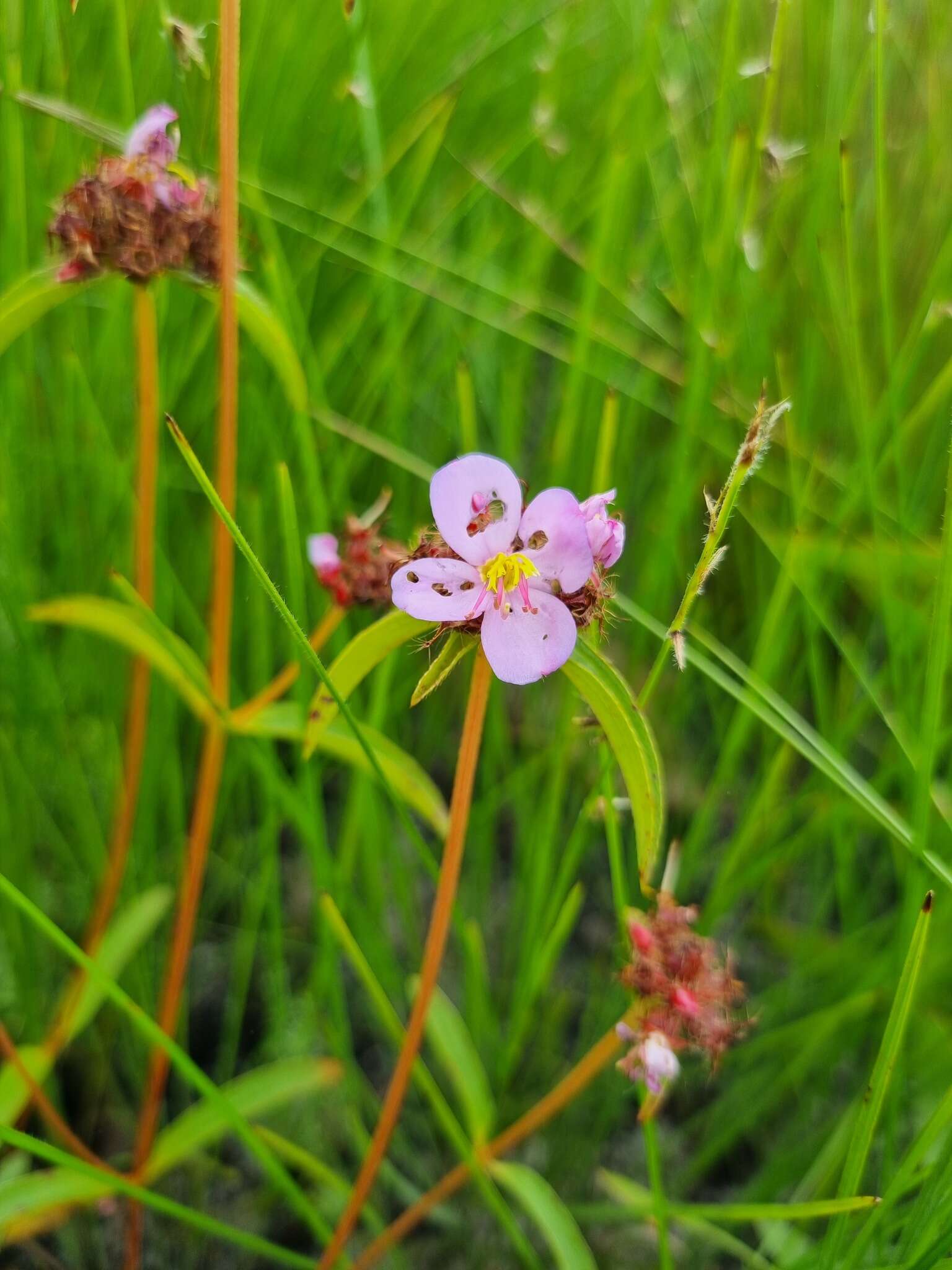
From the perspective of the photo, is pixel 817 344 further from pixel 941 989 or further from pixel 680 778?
pixel 941 989

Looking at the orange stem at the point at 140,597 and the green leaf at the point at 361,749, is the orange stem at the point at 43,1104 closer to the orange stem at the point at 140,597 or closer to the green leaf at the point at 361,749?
the orange stem at the point at 140,597

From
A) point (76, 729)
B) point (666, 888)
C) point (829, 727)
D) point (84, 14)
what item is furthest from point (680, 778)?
point (84, 14)

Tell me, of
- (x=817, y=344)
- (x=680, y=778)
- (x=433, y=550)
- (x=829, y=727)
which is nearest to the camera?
(x=433, y=550)

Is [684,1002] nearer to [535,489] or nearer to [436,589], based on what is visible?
[436,589]

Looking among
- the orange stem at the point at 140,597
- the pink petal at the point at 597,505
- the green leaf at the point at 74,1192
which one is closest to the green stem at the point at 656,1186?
the green leaf at the point at 74,1192

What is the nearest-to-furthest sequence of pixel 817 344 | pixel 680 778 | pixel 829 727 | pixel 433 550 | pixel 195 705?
pixel 433 550
pixel 195 705
pixel 829 727
pixel 817 344
pixel 680 778

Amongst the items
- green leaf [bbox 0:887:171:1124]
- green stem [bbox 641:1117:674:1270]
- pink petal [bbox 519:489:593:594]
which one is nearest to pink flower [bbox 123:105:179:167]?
pink petal [bbox 519:489:593:594]

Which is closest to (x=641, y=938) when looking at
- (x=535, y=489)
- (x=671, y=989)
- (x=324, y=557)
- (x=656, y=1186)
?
(x=671, y=989)
